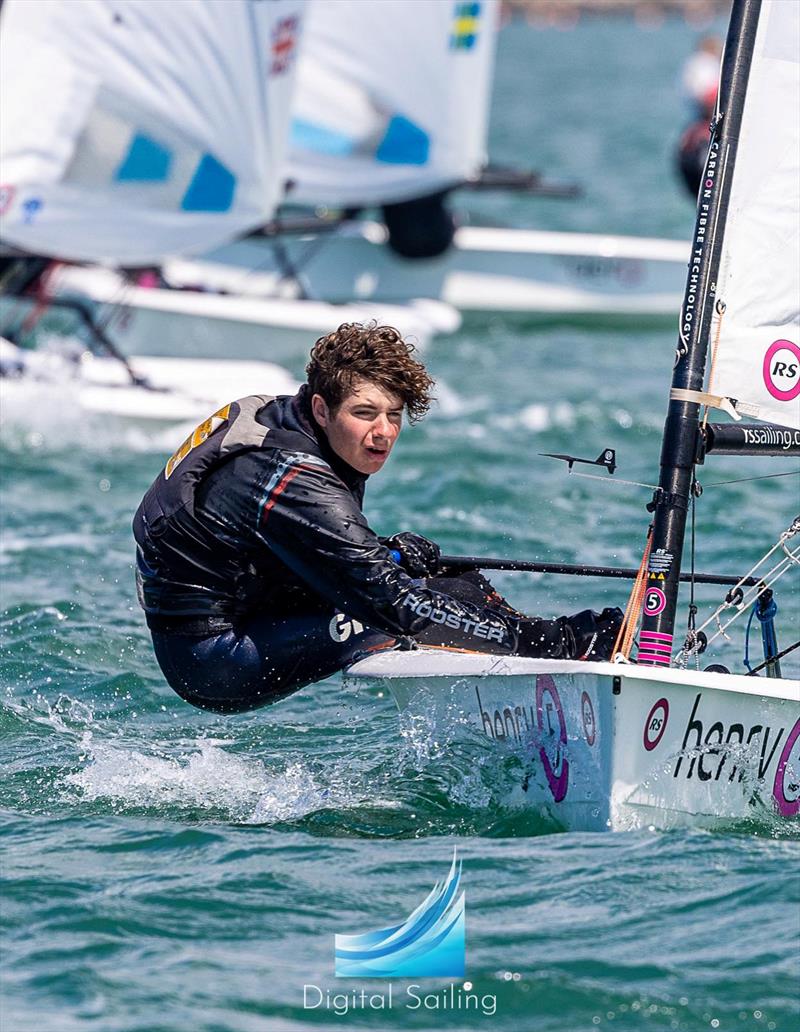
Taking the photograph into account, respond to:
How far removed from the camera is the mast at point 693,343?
3100 millimetres

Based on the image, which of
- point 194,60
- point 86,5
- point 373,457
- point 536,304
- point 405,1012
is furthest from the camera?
point 536,304

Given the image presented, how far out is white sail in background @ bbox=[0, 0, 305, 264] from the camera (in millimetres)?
6836

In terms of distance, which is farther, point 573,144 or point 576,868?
point 573,144

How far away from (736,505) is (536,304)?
4465mm

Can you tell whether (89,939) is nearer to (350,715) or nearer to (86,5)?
(350,715)

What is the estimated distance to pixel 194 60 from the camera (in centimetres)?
725

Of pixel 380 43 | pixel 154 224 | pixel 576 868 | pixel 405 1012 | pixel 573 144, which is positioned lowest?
pixel 405 1012

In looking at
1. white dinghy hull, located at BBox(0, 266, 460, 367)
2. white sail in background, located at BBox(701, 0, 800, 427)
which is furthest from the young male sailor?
white dinghy hull, located at BBox(0, 266, 460, 367)

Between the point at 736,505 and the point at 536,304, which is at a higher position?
the point at 536,304

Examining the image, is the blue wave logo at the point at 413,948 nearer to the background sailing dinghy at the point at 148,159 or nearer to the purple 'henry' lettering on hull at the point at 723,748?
the purple 'henry' lettering on hull at the point at 723,748

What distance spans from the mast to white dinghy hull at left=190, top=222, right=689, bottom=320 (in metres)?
6.76

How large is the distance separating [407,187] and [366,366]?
703cm

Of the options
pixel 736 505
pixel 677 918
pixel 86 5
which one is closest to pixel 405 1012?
pixel 677 918

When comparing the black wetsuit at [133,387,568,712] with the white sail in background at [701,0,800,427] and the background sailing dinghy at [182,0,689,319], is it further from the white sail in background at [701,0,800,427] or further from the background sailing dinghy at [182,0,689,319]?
the background sailing dinghy at [182,0,689,319]
